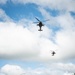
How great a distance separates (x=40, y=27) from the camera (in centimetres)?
13100

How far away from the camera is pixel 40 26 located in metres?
131

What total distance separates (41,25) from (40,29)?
210 cm

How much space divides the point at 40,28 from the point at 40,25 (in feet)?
5.24

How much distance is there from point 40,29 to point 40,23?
2.98 meters

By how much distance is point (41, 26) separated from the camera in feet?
429

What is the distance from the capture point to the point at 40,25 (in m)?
131

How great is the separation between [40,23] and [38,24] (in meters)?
1.11

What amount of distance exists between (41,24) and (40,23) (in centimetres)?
74

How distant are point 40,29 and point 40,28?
914 mm

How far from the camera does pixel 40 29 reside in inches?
5138

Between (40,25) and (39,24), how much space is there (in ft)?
2.35

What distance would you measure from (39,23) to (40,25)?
1.11m

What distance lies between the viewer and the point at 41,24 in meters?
131

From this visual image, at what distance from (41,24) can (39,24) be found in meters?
0.99
